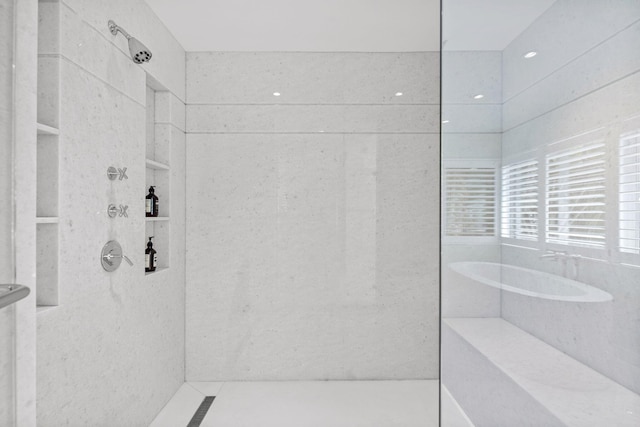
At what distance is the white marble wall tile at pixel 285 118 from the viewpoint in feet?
8.06

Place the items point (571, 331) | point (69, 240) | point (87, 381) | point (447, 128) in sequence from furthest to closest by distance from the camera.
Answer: point (87, 381)
point (69, 240)
point (447, 128)
point (571, 331)

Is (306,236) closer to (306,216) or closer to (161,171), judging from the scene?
(306,216)

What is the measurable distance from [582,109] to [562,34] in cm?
25

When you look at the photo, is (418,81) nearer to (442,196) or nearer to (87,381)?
(442,196)

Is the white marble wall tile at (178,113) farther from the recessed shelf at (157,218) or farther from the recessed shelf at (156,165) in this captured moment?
the recessed shelf at (157,218)

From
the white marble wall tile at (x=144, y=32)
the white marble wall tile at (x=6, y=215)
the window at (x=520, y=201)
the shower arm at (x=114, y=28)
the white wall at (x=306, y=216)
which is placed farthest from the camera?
the white wall at (x=306, y=216)

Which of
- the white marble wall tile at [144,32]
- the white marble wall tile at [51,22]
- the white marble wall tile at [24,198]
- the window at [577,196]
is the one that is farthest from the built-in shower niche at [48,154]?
the window at [577,196]

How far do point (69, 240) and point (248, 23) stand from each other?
1.55 meters

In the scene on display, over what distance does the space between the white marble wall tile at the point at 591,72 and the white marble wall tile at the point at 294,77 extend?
1433mm

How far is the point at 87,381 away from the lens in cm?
145

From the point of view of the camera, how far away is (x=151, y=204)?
2.08 meters

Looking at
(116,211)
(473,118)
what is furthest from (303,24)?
(116,211)

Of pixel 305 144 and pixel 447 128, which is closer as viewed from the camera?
pixel 447 128

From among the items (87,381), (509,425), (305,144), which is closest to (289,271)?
(305,144)
